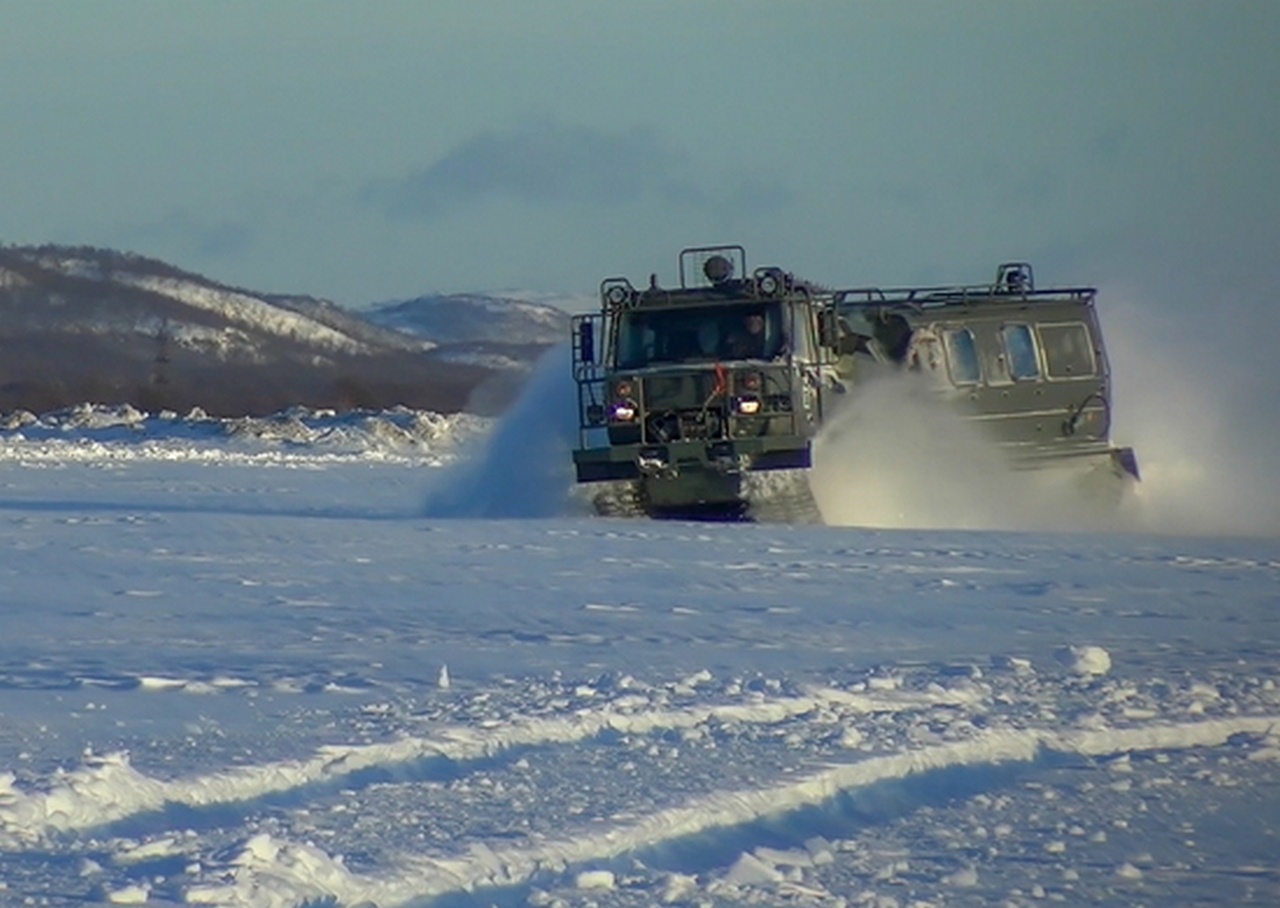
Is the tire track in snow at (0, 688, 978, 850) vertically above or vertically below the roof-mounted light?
below

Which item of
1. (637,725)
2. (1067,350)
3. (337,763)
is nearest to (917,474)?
(1067,350)

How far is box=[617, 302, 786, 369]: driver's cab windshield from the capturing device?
62.0 ft

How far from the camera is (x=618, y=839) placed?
689 centimetres

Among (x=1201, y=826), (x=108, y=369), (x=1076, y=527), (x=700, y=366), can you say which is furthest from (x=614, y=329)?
(x=108, y=369)

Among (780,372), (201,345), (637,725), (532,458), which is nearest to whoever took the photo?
(637,725)

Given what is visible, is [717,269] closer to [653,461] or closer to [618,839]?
[653,461]

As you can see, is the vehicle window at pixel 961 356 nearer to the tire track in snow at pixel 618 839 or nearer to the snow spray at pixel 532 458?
the snow spray at pixel 532 458

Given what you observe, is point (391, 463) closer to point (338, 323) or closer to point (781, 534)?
point (781, 534)

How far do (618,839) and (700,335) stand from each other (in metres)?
12.5

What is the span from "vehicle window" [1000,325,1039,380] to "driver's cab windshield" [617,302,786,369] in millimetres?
2621

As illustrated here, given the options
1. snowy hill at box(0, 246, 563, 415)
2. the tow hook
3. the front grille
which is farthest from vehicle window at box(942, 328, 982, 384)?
snowy hill at box(0, 246, 563, 415)

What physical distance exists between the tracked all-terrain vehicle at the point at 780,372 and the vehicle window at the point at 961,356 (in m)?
0.01

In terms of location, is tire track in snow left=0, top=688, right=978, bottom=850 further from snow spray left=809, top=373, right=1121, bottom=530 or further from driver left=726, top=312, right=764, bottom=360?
snow spray left=809, top=373, right=1121, bottom=530

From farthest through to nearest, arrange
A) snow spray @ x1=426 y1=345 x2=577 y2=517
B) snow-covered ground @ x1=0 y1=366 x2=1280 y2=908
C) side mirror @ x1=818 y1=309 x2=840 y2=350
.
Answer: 1. snow spray @ x1=426 y1=345 x2=577 y2=517
2. side mirror @ x1=818 y1=309 x2=840 y2=350
3. snow-covered ground @ x1=0 y1=366 x2=1280 y2=908
